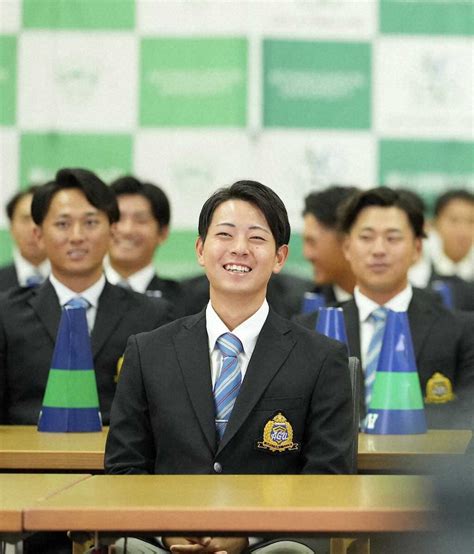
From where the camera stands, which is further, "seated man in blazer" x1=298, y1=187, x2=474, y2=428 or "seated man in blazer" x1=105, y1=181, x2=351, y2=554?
"seated man in blazer" x1=298, y1=187, x2=474, y2=428

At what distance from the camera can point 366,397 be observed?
4.05m

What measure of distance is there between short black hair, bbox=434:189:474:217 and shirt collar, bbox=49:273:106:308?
11.6ft

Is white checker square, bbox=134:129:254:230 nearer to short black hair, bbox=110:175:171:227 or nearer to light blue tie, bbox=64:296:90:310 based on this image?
short black hair, bbox=110:175:171:227

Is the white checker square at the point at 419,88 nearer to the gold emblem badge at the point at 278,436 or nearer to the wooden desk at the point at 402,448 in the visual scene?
the wooden desk at the point at 402,448

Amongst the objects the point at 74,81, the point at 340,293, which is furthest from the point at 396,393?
the point at 74,81

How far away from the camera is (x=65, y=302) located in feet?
14.1

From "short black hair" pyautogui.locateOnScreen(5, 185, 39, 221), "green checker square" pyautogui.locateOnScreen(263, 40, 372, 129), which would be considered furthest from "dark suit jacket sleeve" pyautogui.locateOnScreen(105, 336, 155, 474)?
"green checker square" pyautogui.locateOnScreen(263, 40, 372, 129)

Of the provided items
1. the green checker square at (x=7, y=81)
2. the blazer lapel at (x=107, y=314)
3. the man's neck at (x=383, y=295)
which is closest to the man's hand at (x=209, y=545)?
the blazer lapel at (x=107, y=314)

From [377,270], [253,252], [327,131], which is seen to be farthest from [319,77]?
[253,252]

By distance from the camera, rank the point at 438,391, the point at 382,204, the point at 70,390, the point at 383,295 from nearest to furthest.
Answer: the point at 70,390 → the point at 438,391 → the point at 383,295 → the point at 382,204

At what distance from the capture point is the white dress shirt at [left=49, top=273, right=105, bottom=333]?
14.1ft

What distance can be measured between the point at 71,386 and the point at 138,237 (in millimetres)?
2280

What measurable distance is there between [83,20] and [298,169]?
164cm

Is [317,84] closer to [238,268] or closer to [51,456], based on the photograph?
[238,268]
